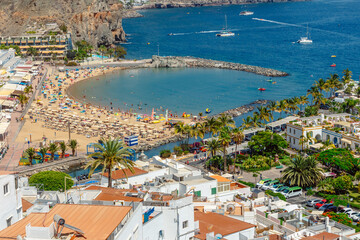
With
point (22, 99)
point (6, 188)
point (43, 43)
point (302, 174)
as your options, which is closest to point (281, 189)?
point (302, 174)

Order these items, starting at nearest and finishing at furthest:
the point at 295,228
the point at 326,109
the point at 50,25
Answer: the point at 295,228 → the point at 326,109 → the point at 50,25

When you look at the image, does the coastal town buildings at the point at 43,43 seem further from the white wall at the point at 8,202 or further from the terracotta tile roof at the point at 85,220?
the terracotta tile roof at the point at 85,220

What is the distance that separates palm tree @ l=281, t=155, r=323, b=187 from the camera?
5203cm

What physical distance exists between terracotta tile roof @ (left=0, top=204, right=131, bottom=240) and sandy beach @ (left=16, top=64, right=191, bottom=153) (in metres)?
51.4

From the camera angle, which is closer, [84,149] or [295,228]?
[295,228]

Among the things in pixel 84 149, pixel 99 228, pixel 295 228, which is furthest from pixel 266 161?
pixel 99 228

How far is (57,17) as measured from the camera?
16088 centimetres

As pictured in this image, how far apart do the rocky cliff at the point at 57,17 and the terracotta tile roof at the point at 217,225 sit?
448 ft

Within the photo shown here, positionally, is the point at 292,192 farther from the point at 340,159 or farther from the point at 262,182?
the point at 340,159

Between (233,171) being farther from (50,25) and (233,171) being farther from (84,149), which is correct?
(50,25)

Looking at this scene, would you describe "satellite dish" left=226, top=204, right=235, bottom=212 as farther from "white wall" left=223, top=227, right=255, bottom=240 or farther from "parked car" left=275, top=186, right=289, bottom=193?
"parked car" left=275, top=186, right=289, bottom=193

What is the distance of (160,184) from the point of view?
36.7 meters

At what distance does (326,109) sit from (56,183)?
50.8 meters

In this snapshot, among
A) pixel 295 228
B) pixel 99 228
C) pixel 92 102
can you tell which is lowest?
pixel 92 102
